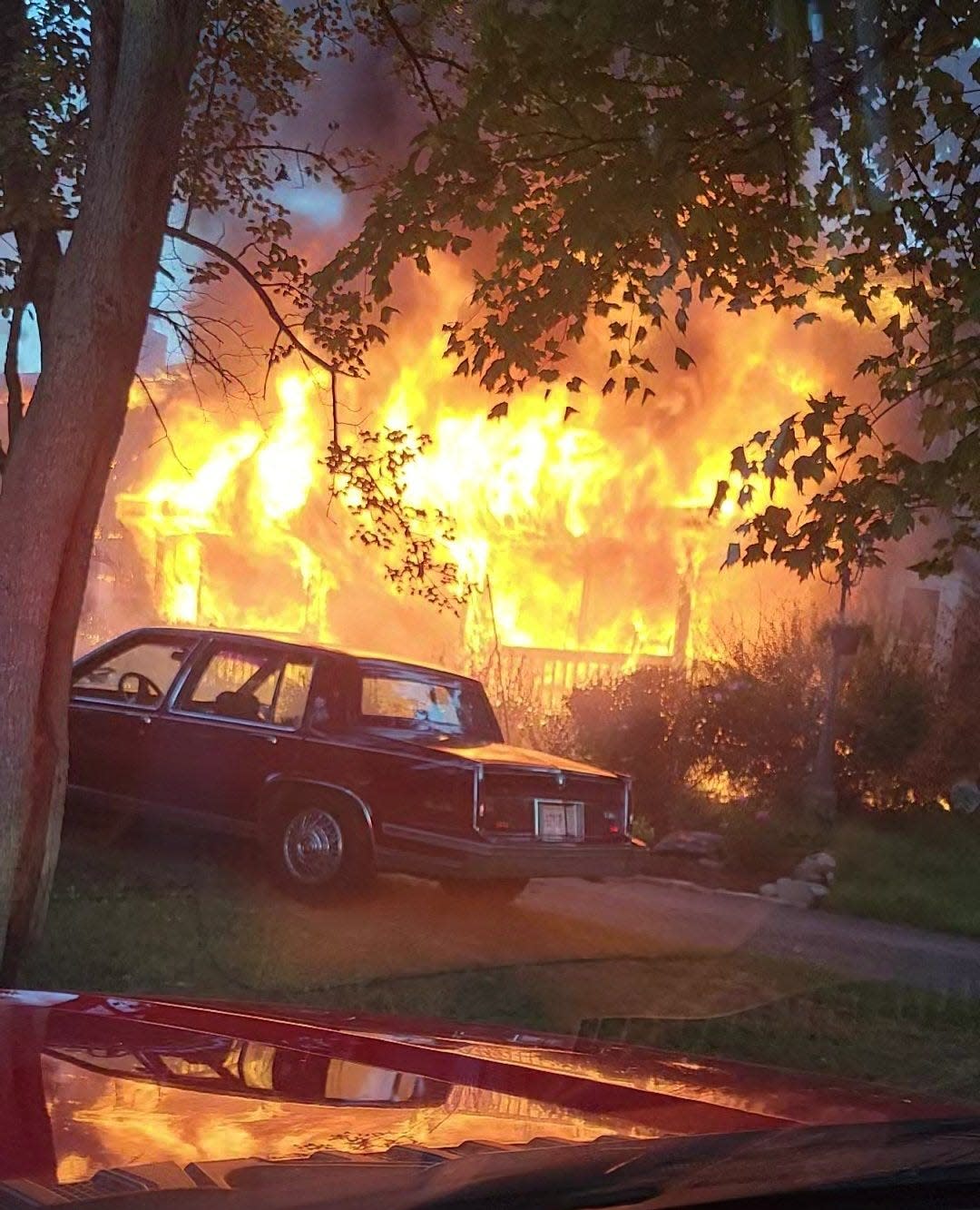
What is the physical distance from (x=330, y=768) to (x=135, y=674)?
1737 millimetres

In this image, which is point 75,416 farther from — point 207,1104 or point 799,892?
point 799,892

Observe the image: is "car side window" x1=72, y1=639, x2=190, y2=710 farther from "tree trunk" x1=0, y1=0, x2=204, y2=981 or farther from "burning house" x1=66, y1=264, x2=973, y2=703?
"burning house" x1=66, y1=264, x2=973, y2=703

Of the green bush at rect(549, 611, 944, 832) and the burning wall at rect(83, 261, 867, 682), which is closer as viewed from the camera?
the green bush at rect(549, 611, 944, 832)

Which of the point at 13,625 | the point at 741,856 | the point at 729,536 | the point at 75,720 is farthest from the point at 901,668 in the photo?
the point at 13,625

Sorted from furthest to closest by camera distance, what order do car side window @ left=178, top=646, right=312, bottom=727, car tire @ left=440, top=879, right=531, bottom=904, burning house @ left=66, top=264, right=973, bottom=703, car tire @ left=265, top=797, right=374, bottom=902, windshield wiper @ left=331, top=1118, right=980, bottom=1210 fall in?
burning house @ left=66, top=264, right=973, bottom=703, car tire @ left=440, top=879, right=531, bottom=904, car side window @ left=178, top=646, right=312, bottom=727, car tire @ left=265, top=797, right=374, bottom=902, windshield wiper @ left=331, top=1118, right=980, bottom=1210

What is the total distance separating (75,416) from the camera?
5594mm

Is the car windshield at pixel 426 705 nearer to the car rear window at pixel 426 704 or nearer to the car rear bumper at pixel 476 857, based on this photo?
the car rear window at pixel 426 704

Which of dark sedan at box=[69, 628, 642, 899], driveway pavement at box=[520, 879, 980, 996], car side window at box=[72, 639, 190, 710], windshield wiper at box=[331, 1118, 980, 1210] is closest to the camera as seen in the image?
windshield wiper at box=[331, 1118, 980, 1210]

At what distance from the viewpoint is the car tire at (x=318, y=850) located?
815cm

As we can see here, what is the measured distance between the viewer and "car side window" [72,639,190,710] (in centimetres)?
923

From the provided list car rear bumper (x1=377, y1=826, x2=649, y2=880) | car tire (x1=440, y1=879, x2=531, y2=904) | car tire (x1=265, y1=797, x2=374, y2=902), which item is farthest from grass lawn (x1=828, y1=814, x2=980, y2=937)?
car tire (x1=265, y1=797, x2=374, y2=902)

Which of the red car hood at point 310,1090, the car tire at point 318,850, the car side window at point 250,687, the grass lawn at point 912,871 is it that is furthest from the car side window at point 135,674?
the red car hood at point 310,1090

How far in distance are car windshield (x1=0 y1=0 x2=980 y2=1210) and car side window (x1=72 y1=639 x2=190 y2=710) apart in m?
0.03

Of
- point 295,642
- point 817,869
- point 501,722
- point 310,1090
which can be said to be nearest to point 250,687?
point 295,642
